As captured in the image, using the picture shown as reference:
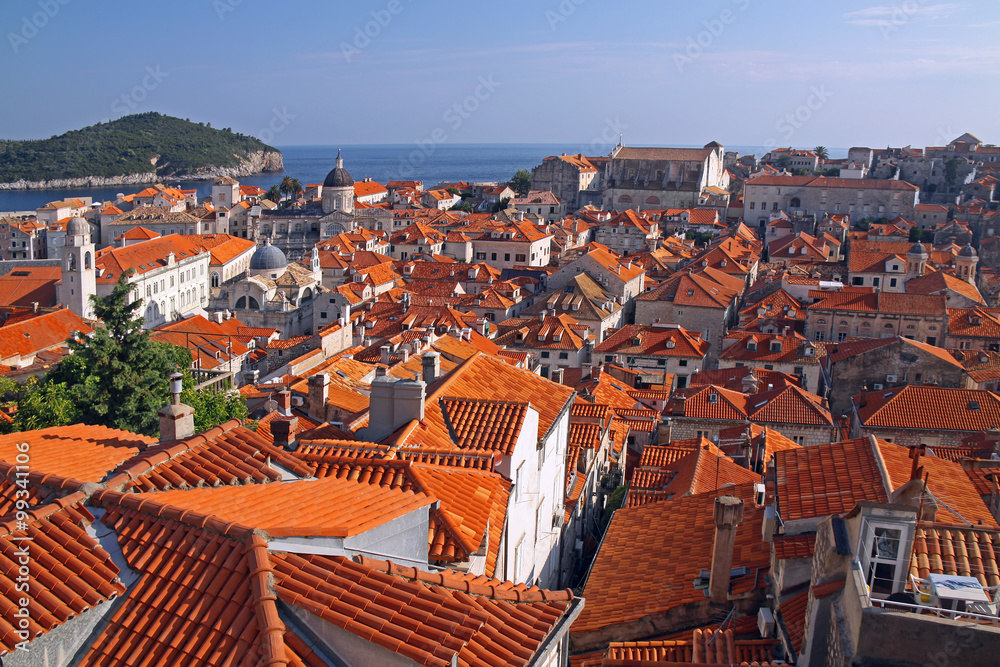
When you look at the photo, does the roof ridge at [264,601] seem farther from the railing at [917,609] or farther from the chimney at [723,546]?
the chimney at [723,546]

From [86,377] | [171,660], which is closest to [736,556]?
[171,660]

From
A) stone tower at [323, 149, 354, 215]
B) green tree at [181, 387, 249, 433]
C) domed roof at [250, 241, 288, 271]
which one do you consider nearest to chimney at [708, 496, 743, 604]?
green tree at [181, 387, 249, 433]

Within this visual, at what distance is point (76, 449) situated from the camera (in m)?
7.78

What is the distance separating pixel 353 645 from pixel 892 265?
49555 millimetres

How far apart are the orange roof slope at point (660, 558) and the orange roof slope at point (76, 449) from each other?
494cm

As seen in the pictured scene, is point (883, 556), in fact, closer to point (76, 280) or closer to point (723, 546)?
point (723, 546)

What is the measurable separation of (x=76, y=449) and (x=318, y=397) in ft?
23.9

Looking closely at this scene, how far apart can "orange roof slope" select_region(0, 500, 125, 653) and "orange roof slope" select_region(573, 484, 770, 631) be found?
17.6 feet

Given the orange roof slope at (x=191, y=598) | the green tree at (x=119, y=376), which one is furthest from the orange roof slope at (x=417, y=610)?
the green tree at (x=119, y=376)

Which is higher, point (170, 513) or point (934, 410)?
point (170, 513)

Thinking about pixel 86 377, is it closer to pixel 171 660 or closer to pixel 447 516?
pixel 447 516

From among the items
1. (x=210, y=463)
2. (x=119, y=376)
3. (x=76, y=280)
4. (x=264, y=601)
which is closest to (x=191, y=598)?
(x=264, y=601)

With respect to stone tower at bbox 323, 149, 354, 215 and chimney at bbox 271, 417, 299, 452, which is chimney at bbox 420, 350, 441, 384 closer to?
chimney at bbox 271, 417, 299, 452

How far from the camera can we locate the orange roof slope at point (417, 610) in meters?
4.84
